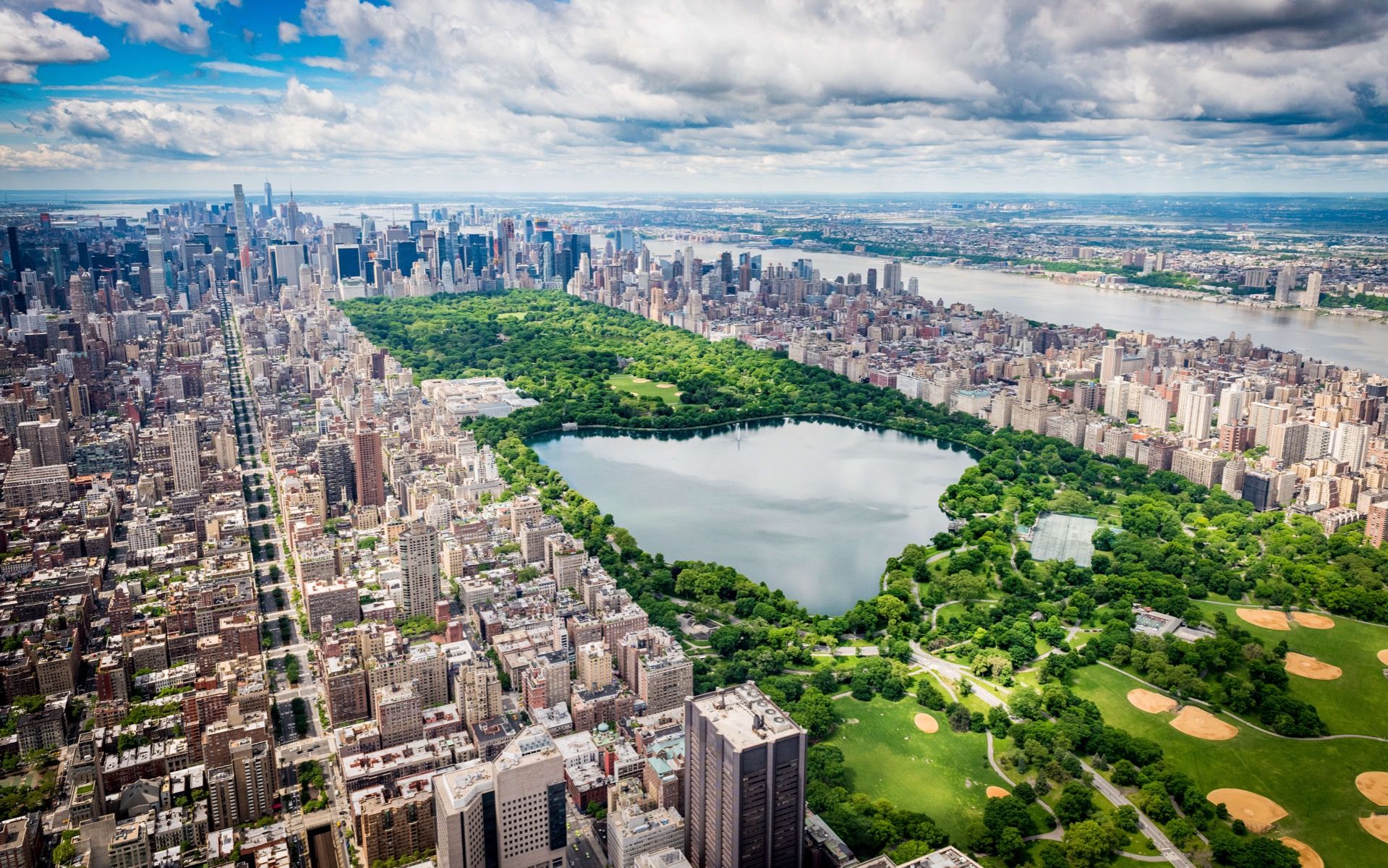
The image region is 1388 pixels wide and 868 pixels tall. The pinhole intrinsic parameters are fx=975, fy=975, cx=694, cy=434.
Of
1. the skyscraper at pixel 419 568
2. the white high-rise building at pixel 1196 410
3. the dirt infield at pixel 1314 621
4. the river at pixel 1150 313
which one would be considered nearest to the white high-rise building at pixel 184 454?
the skyscraper at pixel 419 568

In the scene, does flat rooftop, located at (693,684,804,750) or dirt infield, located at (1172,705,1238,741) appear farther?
dirt infield, located at (1172,705,1238,741)

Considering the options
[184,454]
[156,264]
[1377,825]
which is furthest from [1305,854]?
[156,264]

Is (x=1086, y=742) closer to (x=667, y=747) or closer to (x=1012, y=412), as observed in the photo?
(x=667, y=747)

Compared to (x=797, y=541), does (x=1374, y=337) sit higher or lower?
higher

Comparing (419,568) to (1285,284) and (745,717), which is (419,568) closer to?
(745,717)

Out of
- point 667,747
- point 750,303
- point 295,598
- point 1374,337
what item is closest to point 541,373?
point 750,303

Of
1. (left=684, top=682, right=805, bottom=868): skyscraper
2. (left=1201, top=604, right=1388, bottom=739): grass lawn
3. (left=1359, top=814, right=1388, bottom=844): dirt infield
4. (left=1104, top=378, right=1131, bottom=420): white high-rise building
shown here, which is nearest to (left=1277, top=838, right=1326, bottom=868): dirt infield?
(left=1359, top=814, right=1388, bottom=844): dirt infield

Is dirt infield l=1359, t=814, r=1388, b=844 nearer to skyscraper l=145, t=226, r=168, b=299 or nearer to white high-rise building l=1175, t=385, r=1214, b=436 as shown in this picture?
white high-rise building l=1175, t=385, r=1214, b=436
